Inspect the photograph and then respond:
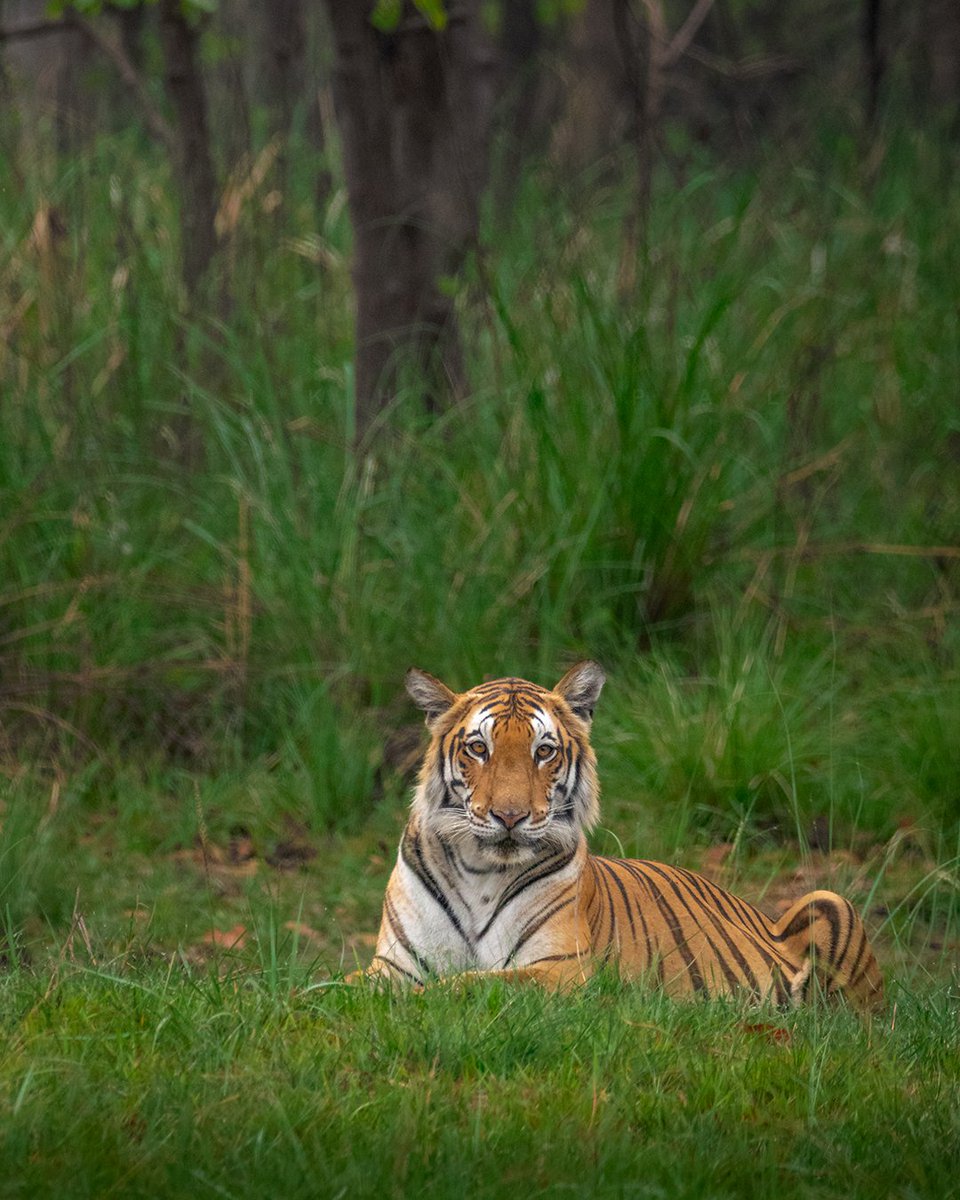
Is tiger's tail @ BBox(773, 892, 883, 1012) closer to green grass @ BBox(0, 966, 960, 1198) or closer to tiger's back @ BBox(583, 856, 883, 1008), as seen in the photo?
tiger's back @ BBox(583, 856, 883, 1008)

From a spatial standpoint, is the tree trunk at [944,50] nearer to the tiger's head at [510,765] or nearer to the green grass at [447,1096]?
the tiger's head at [510,765]

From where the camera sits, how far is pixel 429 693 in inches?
183

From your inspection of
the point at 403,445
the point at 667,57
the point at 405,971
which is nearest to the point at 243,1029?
the point at 405,971

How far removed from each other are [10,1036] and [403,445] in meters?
4.57

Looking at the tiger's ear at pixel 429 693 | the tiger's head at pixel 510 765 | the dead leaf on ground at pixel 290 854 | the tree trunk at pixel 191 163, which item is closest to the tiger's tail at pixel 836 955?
the tiger's head at pixel 510 765

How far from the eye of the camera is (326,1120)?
10.1 ft

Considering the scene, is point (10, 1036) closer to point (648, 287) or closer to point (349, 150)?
point (648, 287)

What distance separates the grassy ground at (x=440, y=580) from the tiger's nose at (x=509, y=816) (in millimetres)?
460

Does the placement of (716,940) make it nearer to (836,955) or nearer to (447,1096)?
(836,955)

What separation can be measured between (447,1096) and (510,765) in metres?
1.24

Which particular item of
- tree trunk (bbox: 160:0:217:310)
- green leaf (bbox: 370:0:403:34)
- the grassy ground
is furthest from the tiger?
tree trunk (bbox: 160:0:217:310)

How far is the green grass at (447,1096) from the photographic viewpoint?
9.51 ft

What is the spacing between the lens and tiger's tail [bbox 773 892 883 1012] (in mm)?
4578

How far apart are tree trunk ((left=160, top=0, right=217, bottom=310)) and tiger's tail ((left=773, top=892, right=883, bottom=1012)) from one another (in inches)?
186
